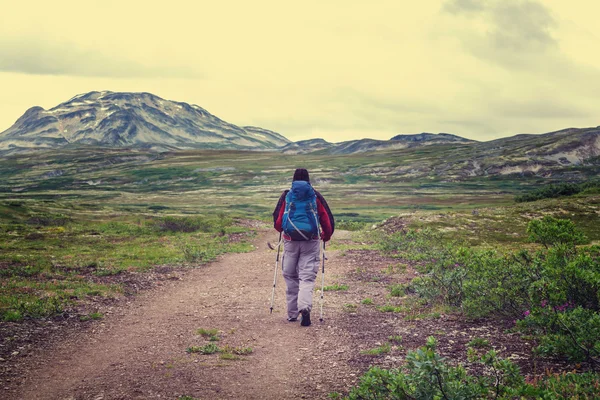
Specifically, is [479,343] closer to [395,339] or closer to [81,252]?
[395,339]

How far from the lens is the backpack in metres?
12.0

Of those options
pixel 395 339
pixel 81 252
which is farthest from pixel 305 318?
pixel 81 252

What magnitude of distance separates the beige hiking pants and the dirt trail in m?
0.66

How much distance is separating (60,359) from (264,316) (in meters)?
5.49

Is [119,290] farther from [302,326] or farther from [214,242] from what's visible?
[214,242]

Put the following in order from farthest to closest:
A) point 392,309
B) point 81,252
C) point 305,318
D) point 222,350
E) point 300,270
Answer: point 81,252
point 392,309
point 300,270
point 305,318
point 222,350

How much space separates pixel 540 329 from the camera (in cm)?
929

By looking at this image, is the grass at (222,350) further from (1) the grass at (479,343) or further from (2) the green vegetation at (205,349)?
(1) the grass at (479,343)

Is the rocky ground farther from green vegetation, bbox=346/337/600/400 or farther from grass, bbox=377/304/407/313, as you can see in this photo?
green vegetation, bbox=346/337/600/400

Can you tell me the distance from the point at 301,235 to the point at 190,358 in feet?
13.8

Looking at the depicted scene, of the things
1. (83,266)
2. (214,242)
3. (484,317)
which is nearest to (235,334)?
(484,317)

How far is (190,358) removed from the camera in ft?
31.5

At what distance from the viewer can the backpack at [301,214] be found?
12.0 meters

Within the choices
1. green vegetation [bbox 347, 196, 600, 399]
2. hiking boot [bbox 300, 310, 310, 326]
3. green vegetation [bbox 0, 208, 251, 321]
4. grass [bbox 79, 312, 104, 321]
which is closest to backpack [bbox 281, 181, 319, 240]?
hiking boot [bbox 300, 310, 310, 326]
